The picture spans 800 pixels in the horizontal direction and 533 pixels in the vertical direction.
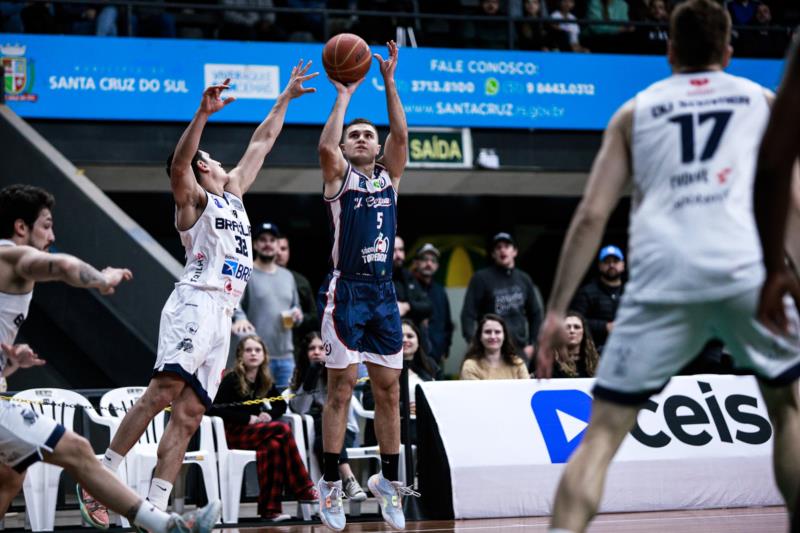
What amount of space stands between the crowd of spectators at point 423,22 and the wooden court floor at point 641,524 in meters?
7.85

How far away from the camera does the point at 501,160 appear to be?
47.8 ft

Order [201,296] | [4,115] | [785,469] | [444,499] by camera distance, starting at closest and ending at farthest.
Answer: [785,469] → [201,296] → [444,499] → [4,115]

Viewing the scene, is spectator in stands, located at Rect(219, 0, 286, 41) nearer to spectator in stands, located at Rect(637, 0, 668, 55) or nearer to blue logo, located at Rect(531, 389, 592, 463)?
spectator in stands, located at Rect(637, 0, 668, 55)

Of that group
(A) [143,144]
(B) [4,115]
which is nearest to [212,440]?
(B) [4,115]

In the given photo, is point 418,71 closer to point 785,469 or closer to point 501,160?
point 501,160

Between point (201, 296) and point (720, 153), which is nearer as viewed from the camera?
point (720, 153)

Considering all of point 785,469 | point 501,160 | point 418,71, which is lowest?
point 785,469

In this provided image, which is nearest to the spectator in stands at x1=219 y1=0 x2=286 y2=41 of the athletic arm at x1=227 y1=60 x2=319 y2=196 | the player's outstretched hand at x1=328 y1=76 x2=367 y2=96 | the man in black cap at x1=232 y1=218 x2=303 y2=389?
the man in black cap at x1=232 y1=218 x2=303 y2=389

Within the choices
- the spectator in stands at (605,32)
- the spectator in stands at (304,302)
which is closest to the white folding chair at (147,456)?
the spectator in stands at (304,302)

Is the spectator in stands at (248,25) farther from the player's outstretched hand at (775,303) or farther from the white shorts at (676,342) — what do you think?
the player's outstretched hand at (775,303)

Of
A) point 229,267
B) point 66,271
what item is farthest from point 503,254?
point 66,271

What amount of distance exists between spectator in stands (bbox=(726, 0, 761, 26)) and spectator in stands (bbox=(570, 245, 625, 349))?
7.02 m

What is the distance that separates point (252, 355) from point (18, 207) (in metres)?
3.84

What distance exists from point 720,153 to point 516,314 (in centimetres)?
740
